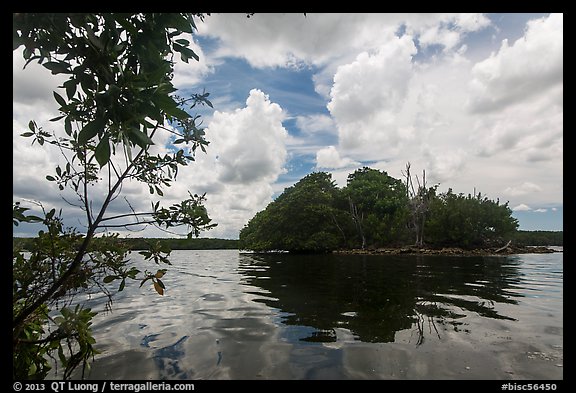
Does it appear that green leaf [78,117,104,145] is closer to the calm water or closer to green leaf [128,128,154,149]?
green leaf [128,128,154,149]

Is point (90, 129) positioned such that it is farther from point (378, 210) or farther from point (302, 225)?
point (378, 210)

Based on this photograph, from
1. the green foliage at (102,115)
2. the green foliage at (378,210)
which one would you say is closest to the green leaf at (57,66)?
the green foliage at (102,115)

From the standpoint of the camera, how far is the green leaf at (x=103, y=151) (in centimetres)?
162

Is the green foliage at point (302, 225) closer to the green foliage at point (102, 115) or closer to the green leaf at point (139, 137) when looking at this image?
the green foliage at point (102, 115)

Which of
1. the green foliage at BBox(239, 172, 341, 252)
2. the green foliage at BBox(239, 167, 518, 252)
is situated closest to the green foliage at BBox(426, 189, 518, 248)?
the green foliage at BBox(239, 167, 518, 252)

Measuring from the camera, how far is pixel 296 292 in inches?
492

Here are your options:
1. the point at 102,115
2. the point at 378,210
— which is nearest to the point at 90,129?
the point at 102,115

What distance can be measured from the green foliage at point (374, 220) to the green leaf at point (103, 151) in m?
56.3

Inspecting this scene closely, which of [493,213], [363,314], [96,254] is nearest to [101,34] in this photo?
[96,254]

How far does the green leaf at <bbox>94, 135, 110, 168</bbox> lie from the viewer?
1.62 m

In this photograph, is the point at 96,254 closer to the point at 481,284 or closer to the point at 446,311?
the point at 446,311

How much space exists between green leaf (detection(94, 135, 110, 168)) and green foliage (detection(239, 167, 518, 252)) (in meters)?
56.3

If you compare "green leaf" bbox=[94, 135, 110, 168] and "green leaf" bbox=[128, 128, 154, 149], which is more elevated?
"green leaf" bbox=[128, 128, 154, 149]

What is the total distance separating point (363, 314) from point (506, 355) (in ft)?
11.4
